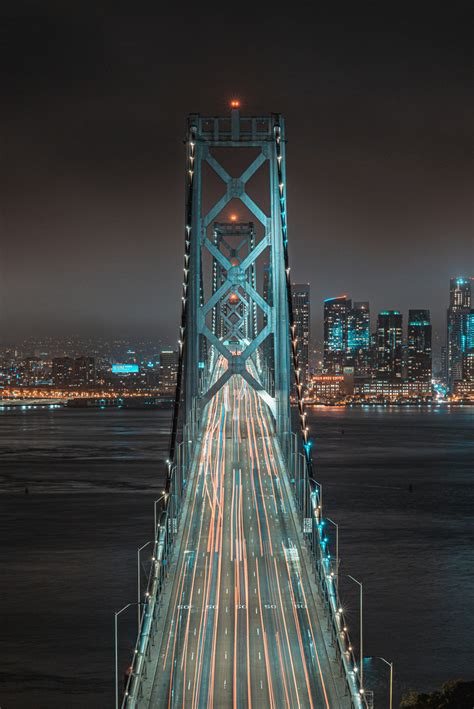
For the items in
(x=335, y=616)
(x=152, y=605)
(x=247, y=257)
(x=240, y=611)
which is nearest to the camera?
(x=335, y=616)

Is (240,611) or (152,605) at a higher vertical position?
(152,605)

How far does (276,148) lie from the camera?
1203 inches

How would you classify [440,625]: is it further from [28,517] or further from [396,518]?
[28,517]

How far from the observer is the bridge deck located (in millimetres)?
13531

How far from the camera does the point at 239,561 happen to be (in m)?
20.9

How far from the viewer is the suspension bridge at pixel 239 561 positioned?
13.8 meters

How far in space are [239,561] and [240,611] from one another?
3.49 metres

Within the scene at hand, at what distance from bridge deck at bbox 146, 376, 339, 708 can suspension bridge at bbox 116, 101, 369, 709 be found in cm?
3

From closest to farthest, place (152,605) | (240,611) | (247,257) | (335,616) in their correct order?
1. (335,616)
2. (152,605)
3. (240,611)
4. (247,257)

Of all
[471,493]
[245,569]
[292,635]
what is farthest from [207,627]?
[471,493]

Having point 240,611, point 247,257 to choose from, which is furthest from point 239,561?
point 247,257

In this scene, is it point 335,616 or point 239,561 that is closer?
point 335,616

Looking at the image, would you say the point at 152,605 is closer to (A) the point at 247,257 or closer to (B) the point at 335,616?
(B) the point at 335,616

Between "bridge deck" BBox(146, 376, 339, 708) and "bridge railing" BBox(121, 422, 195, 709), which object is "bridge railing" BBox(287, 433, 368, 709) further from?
"bridge railing" BBox(121, 422, 195, 709)
